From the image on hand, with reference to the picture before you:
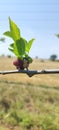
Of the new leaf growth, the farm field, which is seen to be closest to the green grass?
the farm field

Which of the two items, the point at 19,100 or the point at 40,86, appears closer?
the point at 19,100

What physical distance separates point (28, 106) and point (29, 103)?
113 millimetres

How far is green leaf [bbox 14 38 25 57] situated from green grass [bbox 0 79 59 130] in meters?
4.72

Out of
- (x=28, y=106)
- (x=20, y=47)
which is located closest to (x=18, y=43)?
(x=20, y=47)

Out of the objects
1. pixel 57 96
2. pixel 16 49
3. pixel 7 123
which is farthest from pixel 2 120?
pixel 16 49

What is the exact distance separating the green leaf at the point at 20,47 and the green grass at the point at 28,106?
4.72m

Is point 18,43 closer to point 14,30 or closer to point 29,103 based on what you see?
point 14,30

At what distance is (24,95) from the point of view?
6578 mm

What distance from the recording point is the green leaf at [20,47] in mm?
545

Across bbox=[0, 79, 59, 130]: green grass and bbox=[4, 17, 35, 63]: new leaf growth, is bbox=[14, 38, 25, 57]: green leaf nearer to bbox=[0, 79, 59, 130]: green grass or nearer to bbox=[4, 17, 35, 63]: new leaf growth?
bbox=[4, 17, 35, 63]: new leaf growth

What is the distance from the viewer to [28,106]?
20.7ft

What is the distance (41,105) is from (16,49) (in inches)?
220

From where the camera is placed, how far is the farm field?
543 centimetres

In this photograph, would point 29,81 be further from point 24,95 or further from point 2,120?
point 2,120
